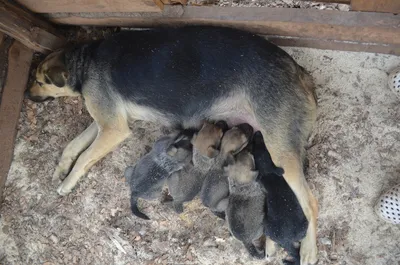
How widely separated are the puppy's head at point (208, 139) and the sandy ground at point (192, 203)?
62 centimetres

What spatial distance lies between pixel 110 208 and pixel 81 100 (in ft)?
2.87

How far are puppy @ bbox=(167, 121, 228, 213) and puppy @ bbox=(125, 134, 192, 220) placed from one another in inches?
2.3

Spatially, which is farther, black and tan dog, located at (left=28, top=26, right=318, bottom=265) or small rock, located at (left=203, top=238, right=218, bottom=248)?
small rock, located at (left=203, top=238, right=218, bottom=248)

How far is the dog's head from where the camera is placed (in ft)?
11.9

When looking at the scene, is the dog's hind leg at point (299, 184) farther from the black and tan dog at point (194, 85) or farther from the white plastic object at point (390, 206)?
the white plastic object at point (390, 206)

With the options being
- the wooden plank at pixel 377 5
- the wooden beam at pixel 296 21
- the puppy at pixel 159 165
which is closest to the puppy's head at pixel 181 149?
the puppy at pixel 159 165

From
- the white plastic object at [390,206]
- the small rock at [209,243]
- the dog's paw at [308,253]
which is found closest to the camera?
the white plastic object at [390,206]

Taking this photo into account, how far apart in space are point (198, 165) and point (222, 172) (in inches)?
7.2

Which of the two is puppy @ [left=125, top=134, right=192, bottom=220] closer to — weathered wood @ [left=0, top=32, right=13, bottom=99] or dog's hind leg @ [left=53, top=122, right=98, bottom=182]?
dog's hind leg @ [left=53, top=122, right=98, bottom=182]

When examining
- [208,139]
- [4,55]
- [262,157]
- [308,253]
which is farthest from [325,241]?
[4,55]

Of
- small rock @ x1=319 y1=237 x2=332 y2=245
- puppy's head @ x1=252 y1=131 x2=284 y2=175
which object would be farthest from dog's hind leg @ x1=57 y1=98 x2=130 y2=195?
small rock @ x1=319 y1=237 x2=332 y2=245

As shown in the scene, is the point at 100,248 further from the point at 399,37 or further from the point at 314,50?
the point at 399,37

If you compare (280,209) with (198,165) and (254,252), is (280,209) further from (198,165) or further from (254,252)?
(198,165)

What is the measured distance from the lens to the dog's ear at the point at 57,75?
3629mm
